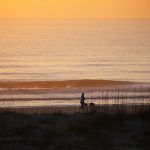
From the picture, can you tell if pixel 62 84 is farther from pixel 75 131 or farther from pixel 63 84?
pixel 75 131

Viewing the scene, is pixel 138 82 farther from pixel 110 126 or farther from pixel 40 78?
pixel 110 126

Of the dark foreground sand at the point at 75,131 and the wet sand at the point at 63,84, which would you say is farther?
the wet sand at the point at 63,84

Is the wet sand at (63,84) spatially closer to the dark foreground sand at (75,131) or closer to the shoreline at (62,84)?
the shoreline at (62,84)

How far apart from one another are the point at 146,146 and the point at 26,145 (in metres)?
2.37

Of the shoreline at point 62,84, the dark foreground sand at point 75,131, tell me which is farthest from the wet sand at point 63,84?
the dark foreground sand at point 75,131

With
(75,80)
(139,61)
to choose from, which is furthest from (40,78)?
(139,61)

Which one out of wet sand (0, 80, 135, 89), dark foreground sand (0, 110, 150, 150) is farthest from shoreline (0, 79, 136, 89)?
dark foreground sand (0, 110, 150, 150)

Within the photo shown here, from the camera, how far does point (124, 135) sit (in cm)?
1060

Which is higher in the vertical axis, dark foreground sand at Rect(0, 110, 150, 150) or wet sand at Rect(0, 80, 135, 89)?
wet sand at Rect(0, 80, 135, 89)

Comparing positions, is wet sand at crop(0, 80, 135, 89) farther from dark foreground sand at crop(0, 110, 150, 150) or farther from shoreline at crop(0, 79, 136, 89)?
dark foreground sand at crop(0, 110, 150, 150)

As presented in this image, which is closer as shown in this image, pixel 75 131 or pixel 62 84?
pixel 75 131

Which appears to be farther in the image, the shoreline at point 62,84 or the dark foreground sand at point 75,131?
the shoreline at point 62,84

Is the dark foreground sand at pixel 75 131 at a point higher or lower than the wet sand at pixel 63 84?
lower

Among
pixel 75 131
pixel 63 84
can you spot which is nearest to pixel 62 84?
pixel 63 84
